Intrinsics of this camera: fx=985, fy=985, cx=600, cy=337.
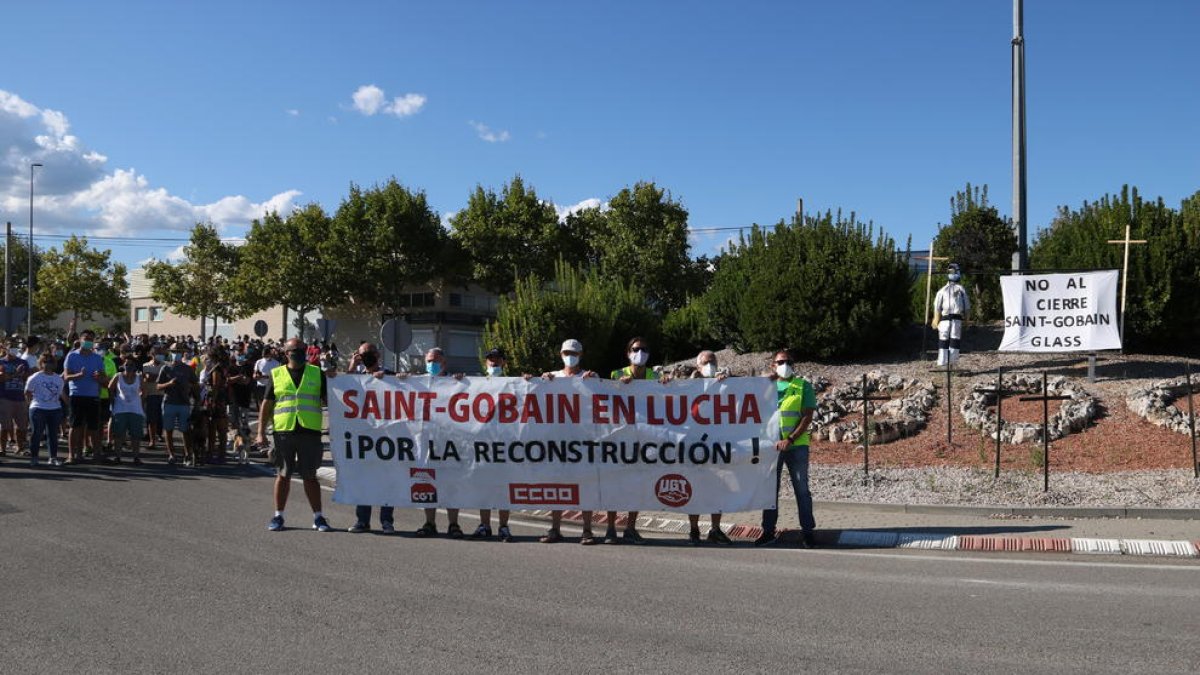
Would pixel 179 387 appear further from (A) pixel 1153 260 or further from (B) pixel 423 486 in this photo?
(A) pixel 1153 260

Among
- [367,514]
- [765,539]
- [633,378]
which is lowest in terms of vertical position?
[765,539]

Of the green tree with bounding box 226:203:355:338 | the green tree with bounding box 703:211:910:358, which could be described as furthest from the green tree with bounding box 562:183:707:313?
the green tree with bounding box 703:211:910:358

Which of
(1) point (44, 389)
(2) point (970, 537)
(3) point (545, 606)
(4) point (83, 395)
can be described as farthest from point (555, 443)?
(1) point (44, 389)

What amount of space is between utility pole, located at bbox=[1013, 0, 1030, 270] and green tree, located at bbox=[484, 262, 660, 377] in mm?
9366

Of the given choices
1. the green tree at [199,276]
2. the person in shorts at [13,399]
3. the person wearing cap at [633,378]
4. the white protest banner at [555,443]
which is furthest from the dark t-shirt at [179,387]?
the green tree at [199,276]

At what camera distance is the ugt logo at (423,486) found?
33.0 ft

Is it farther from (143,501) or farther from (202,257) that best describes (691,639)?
(202,257)

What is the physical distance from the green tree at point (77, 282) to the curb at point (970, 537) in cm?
5722

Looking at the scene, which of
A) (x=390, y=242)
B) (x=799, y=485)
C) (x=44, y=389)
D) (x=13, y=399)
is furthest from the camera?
(x=390, y=242)

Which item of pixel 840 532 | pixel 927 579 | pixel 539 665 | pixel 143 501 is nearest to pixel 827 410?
pixel 840 532

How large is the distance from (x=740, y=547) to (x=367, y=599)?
399 centimetres

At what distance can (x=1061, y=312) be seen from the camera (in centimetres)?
1739

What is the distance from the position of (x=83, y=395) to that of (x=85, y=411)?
0.27 meters

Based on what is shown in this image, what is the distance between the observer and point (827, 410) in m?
17.2
